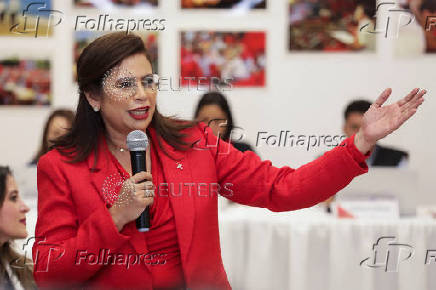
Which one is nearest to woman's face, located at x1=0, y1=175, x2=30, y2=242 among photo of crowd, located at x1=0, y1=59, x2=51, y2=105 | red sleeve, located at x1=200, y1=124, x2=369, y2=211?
red sleeve, located at x1=200, y1=124, x2=369, y2=211

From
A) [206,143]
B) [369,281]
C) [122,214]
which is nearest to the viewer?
[122,214]

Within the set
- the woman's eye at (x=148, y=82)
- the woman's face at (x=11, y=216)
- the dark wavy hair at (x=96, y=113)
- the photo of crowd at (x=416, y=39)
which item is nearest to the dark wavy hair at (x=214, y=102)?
the photo of crowd at (x=416, y=39)

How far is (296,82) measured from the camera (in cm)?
456

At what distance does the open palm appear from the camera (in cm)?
143

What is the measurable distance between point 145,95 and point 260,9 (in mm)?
3246

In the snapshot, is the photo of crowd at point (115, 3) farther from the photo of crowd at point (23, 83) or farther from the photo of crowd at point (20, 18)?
the photo of crowd at point (23, 83)

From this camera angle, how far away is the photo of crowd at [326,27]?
14.7ft

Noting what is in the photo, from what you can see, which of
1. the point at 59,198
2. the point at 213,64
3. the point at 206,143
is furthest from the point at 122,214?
the point at 213,64

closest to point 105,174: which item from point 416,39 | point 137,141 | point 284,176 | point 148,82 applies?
point 137,141

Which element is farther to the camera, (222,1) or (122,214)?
(222,1)

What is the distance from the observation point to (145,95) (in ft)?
4.88

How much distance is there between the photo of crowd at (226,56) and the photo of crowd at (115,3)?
35cm

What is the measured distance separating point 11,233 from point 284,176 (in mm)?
992

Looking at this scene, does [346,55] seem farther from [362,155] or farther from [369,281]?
[362,155]
